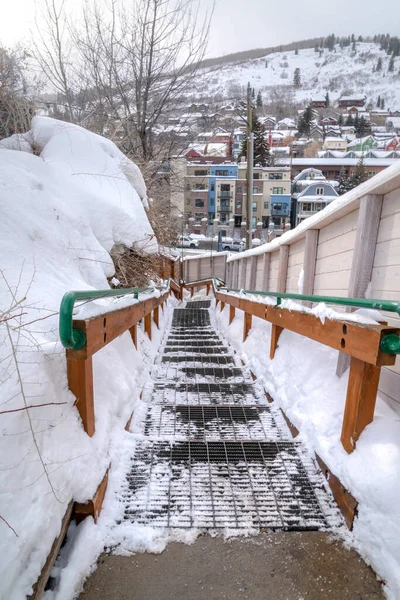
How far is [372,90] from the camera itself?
12438 centimetres

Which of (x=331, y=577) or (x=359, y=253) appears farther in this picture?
(x=359, y=253)

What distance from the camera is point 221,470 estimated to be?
180 cm

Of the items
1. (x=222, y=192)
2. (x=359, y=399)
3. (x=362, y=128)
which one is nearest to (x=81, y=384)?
(x=359, y=399)

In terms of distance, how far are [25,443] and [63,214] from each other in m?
2.39

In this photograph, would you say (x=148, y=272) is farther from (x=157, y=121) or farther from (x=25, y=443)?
(x=157, y=121)

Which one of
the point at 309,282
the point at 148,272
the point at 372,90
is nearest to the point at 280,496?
the point at 309,282

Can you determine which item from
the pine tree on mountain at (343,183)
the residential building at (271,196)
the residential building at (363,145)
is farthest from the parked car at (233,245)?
the residential building at (363,145)

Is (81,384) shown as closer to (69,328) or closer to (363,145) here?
(69,328)

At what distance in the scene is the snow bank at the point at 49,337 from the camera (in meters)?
1.10

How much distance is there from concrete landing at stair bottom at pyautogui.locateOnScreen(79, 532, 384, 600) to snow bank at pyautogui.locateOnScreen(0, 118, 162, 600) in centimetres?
34

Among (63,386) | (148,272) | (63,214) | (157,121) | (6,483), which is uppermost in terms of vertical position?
(157,121)

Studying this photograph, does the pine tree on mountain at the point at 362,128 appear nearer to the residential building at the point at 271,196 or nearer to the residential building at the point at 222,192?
the residential building at the point at 271,196

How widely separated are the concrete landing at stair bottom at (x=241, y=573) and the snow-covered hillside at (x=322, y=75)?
13114cm

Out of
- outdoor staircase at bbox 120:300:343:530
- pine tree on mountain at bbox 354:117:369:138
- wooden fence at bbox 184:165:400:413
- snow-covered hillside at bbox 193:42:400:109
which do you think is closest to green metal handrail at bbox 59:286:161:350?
outdoor staircase at bbox 120:300:343:530
